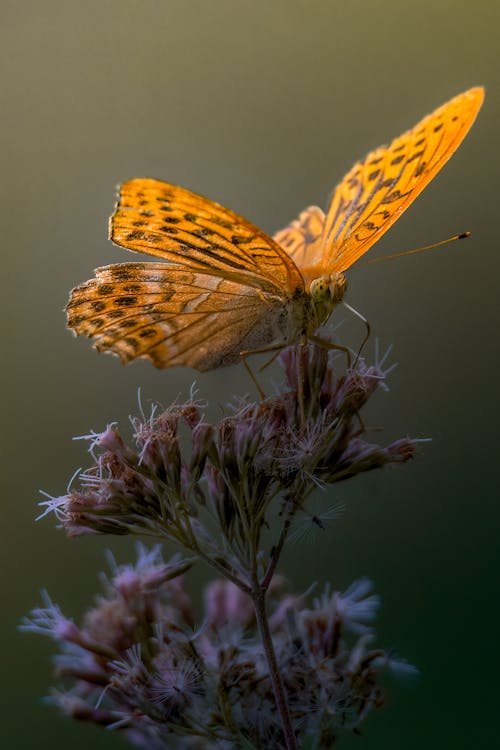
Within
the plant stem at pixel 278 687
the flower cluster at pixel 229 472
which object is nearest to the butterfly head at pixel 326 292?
the flower cluster at pixel 229 472

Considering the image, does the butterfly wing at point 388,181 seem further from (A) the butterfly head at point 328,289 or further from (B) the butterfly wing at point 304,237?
(B) the butterfly wing at point 304,237

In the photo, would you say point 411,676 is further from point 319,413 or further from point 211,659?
point 319,413

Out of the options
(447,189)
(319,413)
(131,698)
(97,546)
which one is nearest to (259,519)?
(319,413)

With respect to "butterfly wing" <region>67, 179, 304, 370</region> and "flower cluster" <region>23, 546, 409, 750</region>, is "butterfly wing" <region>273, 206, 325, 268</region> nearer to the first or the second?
"butterfly wing" <region>67, 179, 304, 370</region>

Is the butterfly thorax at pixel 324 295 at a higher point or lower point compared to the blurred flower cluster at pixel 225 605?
higher

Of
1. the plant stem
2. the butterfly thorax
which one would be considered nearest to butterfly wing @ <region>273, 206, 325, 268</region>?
the butterfly thorax

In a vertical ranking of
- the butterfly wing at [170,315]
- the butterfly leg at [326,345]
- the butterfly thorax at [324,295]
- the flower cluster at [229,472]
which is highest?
the butterfly wing at [170,315]

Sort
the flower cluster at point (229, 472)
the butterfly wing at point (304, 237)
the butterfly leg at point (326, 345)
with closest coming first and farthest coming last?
the flower cluster at point (229, 472)
the butterfly leg at point (326, 345)
the butterfly wing at point (304, 237)

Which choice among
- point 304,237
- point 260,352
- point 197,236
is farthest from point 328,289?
point 304,237

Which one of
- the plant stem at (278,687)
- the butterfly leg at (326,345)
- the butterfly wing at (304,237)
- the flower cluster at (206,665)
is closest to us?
the plant stem at (278,687)
